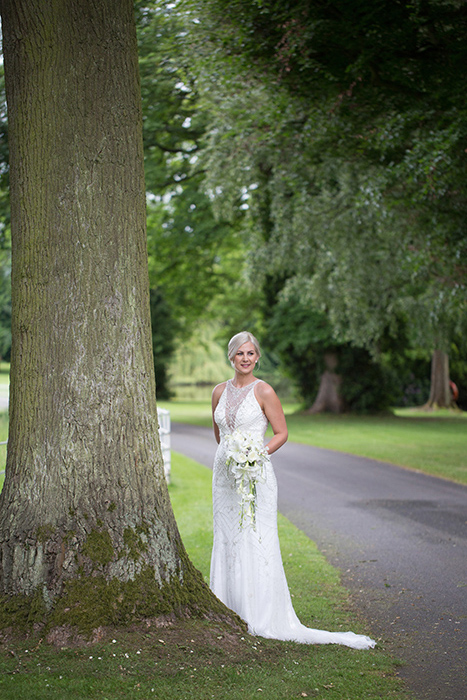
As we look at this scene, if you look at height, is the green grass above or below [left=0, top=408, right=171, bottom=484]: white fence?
below

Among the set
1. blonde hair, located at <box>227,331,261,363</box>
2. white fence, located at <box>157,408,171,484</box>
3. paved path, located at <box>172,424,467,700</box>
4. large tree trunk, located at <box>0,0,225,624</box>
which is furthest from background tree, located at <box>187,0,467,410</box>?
large tree trunk, located at <box>0,0,225,624</box>

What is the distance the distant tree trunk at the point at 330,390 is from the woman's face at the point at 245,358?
88.5 ft

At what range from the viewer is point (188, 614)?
462cm

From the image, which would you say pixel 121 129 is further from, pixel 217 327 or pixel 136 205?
pixel 217 327

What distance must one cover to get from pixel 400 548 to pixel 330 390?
79.9 feet

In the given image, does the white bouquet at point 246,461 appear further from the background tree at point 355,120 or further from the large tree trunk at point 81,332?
the background tree at point 355,120

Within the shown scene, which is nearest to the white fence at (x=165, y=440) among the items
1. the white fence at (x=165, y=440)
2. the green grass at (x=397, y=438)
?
the white fence at (x=165, y=440)

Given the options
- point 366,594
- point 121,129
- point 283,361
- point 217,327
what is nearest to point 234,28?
point 121,129

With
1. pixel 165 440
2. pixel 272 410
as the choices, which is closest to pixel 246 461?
pixel 272 410

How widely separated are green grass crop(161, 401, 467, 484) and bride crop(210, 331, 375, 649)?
942 cm

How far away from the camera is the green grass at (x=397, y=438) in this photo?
1666cm

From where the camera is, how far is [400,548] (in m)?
8.31

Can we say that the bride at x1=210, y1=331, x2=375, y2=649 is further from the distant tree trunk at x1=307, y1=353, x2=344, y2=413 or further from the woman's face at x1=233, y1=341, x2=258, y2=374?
the distant tree trunk at x1=307, y1=353, x2=344, y2=413

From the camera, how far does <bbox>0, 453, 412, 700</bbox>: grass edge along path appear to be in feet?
12.8
